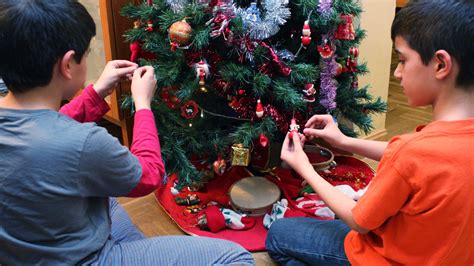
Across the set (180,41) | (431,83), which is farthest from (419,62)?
(180,41)

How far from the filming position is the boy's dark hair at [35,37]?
701 millimetres

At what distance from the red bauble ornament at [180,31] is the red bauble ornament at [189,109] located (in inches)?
9.2

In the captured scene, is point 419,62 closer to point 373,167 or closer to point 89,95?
point 89,95

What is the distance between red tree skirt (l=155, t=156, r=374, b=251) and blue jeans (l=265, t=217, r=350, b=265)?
0.16m

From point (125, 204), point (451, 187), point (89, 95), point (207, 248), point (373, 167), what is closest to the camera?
point (451, 187)

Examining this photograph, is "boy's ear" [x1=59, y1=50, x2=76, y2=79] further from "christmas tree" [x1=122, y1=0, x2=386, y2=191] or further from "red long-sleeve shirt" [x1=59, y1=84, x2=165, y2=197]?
"christmas tree" [x1=122, y1=0, x2=386, y2=191]

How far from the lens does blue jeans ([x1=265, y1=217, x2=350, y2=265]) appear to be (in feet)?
3.50

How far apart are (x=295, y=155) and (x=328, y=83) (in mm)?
514

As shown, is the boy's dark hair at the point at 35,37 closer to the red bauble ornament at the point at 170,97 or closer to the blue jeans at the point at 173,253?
the blue jeans at the point at 173,253

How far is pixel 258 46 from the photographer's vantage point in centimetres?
129

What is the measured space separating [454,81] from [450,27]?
0.10 metres

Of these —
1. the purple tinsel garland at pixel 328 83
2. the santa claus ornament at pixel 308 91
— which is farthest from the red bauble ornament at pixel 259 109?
the purple tinsel garland at pixel 328 83

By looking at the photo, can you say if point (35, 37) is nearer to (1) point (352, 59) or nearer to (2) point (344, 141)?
(2) point (344, 141)

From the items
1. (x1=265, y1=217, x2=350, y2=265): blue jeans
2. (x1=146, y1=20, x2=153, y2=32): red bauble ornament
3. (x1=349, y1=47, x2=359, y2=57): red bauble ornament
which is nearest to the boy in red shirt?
(x1=265, y1=217, x2=350, y2=265): blue jeans
